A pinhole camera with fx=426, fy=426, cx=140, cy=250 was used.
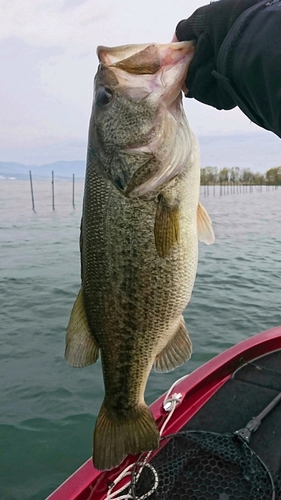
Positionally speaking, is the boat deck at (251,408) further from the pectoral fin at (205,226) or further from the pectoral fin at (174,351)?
the pectoral fin at (205,226)

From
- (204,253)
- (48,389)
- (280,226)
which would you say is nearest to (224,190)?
(280,226)

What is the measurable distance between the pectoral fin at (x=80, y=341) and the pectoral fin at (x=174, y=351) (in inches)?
13.0

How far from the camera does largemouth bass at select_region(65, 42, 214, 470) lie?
1.90m

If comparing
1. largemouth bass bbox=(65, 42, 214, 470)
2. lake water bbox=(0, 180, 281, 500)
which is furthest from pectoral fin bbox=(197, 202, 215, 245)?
lake water bbox=(0, 180, 281, 500)

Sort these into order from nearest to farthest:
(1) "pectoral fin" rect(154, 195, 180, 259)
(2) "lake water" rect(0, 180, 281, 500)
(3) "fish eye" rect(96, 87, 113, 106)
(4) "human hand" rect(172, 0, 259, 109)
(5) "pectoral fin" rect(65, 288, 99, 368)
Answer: (4) "human hand" rect(172, 0, 259, 109), (1) "pectoral fin" rect(154, 195, 180, 259), (3) "fish eye" rect(96, 87, 113, 106), (5) "pectoral fin" rect(65, 288, 99, 368), (2) "lake water" rect(0, 180, 281, 500)

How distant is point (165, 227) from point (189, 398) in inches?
77.2

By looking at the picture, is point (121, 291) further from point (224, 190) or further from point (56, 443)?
point (224, 190)

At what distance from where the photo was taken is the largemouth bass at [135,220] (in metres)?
1.90

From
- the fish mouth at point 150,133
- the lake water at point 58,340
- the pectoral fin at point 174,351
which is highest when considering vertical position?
the fish mouth at point 150,133

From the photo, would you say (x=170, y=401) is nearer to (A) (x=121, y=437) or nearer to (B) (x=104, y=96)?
(A) (x=121, y=437)

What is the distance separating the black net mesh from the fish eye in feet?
6.88

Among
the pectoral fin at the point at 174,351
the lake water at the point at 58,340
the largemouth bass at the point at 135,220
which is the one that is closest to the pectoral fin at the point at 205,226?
the largemouth bass at the point at 135,220

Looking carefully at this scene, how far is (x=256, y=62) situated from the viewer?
4.83ft

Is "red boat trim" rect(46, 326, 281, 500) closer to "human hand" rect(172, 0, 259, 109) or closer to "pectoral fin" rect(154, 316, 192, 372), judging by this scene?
"pectoral fin" rect(154, 316, 192, 372)
